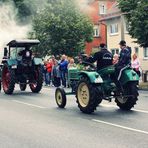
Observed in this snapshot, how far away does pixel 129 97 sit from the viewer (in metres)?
14.1

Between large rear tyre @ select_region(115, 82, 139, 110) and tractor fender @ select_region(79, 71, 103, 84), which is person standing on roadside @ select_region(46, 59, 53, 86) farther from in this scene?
tractor fender @ select_region(79, 71, 103, 84)

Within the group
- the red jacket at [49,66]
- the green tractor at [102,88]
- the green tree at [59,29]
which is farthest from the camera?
the green tree at [59,29]

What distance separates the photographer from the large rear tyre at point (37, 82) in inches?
822

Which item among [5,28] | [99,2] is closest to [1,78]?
[5,28]

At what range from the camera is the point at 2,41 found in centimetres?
2978

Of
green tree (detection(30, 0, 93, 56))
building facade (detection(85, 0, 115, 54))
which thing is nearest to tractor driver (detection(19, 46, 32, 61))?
green tree (detection(30, 0, 93, 56))

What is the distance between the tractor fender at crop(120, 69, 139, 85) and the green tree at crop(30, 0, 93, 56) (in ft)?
85.8

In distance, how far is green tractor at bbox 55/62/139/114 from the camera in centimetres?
1359

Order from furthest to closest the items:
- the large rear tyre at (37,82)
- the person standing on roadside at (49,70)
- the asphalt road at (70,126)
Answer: the person standing on roadside at (49,70)
the large rear tyre at (37,82)
the asphalt road at (70,126)

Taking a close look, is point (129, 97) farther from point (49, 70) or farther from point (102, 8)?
point (102, 8)

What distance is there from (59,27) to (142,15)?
14.6 m

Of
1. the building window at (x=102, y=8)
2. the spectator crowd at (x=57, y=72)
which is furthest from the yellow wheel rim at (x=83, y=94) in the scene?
the building window at (x=102, y=8)

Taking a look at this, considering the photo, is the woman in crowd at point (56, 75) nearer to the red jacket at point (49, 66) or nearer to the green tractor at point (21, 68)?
the red jacket at point (49, 66)

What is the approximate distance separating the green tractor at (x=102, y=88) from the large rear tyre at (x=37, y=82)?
246 inches
